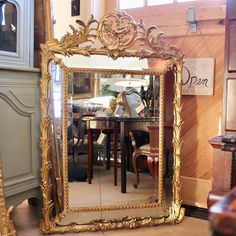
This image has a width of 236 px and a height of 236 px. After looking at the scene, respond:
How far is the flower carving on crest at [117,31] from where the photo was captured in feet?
6.76

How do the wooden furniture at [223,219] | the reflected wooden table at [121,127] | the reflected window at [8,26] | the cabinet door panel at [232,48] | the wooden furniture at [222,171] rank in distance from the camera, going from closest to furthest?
the wooden furniture at [223,219], the wooden furniture at [222,171], the cabinet door panel at [232,48], the reflected window at [8,26], the reflected wooden table at [121,127]

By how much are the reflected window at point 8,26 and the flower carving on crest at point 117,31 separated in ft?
1.74

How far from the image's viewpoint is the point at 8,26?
2.06m

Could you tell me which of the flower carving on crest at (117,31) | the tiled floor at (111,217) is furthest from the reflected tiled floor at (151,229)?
the flower carving on crest at (117,31)

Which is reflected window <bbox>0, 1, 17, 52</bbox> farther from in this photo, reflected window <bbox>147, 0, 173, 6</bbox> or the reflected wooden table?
reflected window <bbox>147, 0, 173, 6</bbox>

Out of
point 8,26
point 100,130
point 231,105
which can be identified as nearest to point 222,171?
point 231,105

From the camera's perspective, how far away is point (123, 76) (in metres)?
2.21

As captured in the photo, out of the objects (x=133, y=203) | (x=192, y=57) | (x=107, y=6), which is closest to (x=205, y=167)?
(x=133, y=203)

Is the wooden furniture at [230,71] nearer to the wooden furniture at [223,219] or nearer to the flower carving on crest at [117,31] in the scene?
the flower carving on crest at [117,31]

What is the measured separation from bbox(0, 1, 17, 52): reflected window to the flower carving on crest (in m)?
0.53

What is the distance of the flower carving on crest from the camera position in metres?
2.06

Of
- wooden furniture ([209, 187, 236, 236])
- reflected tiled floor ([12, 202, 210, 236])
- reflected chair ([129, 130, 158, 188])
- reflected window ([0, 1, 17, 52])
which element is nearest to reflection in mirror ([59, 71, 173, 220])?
reflected chair ([129, 130, 158, 188])

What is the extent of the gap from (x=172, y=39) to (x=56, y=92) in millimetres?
983

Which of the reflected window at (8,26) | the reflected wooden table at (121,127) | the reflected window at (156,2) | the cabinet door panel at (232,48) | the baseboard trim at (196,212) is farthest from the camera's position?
the reflected window at (156,2)
